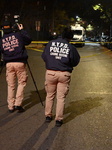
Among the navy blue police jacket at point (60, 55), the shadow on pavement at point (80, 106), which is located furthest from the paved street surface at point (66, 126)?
the navy blue police jacket at point (60, 55)

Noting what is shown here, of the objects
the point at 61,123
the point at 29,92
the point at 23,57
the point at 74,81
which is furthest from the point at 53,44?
the point at 74,81

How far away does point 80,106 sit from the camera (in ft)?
18.6

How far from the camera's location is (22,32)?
5012 mm

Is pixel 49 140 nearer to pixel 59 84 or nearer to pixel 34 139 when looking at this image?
pixel 34 139

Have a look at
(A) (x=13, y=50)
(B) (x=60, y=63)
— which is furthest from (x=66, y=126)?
(A) (x=13, y=50)

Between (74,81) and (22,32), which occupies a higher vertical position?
(22,32)

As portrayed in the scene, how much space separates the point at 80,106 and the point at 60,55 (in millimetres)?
1815

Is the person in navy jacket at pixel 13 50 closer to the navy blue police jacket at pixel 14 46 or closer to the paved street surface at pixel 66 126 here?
the navy blue police jacket at pixel 14 46

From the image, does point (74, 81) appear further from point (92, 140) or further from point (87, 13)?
point (87, 13)

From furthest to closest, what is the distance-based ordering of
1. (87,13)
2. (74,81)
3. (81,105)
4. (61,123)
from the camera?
(87,13) < (74,81) < (81,105) < (61,123)

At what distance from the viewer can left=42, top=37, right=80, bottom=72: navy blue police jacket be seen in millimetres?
4285

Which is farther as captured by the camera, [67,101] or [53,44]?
[67,101]

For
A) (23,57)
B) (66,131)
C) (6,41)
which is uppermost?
(6,41)

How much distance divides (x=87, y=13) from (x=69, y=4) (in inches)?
447
